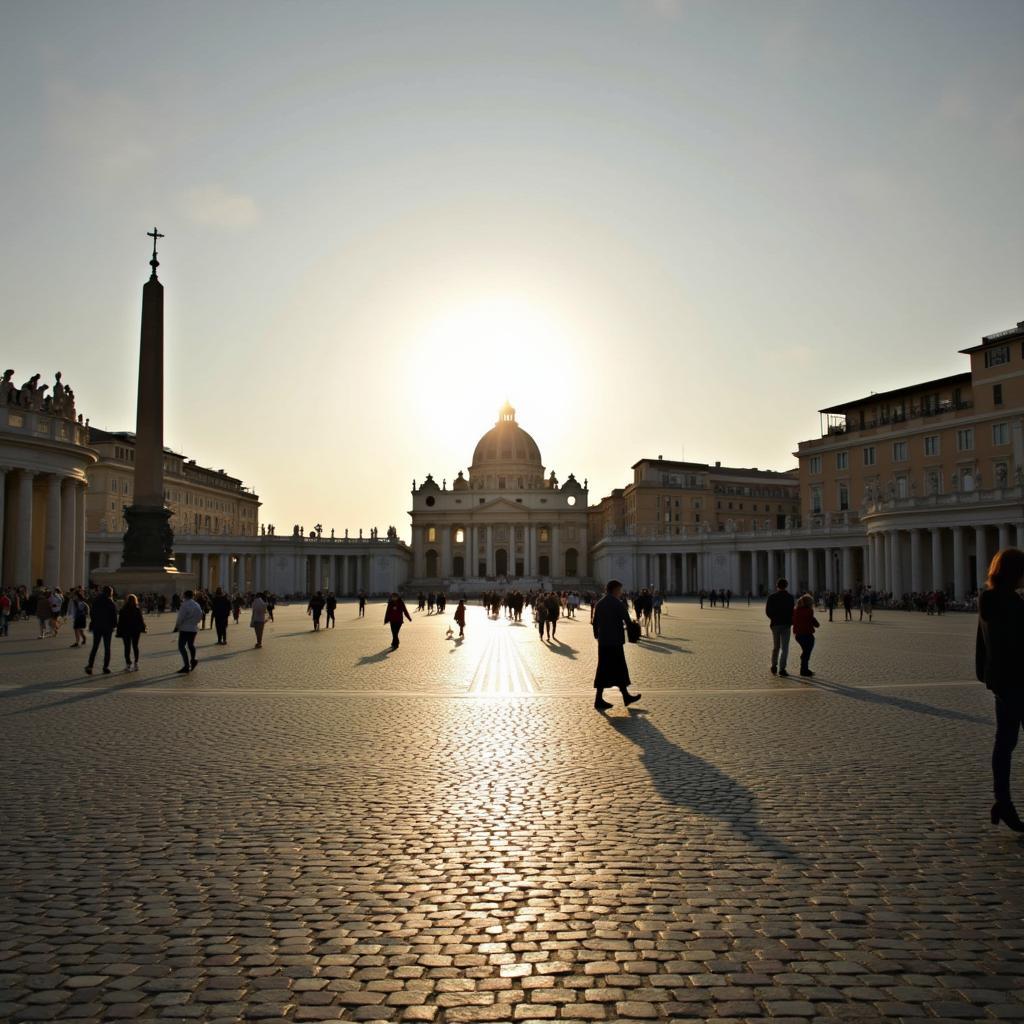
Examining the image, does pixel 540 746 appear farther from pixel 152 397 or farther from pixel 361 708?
pixel 152 397

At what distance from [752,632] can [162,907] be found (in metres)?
31.7

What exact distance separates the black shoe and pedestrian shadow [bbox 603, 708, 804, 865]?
5.61 ft

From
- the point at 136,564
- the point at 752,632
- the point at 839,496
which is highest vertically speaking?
the point at 839,496

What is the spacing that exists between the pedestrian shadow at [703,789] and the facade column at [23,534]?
42.0m

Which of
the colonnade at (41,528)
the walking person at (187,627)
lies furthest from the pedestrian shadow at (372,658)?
the colonnade at (41,528)

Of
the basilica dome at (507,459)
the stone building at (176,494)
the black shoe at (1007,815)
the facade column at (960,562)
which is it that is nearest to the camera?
the black shoe at (1007,815)

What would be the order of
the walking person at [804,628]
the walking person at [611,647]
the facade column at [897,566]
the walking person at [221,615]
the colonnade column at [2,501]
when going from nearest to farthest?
the walking person at [611,647] < the walking person at [804,628] < the walking person at [221,615] < the colonnade column at [2,501] < the facade column at [897,566]

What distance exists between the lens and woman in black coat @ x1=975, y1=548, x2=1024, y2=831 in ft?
23.8

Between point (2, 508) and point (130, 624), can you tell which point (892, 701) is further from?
point (2, 508)

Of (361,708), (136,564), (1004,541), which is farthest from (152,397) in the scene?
(1004,541)

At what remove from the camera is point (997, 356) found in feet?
208

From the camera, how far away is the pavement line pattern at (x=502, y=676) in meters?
16.8

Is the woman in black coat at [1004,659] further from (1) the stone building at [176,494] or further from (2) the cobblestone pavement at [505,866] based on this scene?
(1) the stone building at [176,494]

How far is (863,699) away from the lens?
48.5ft
